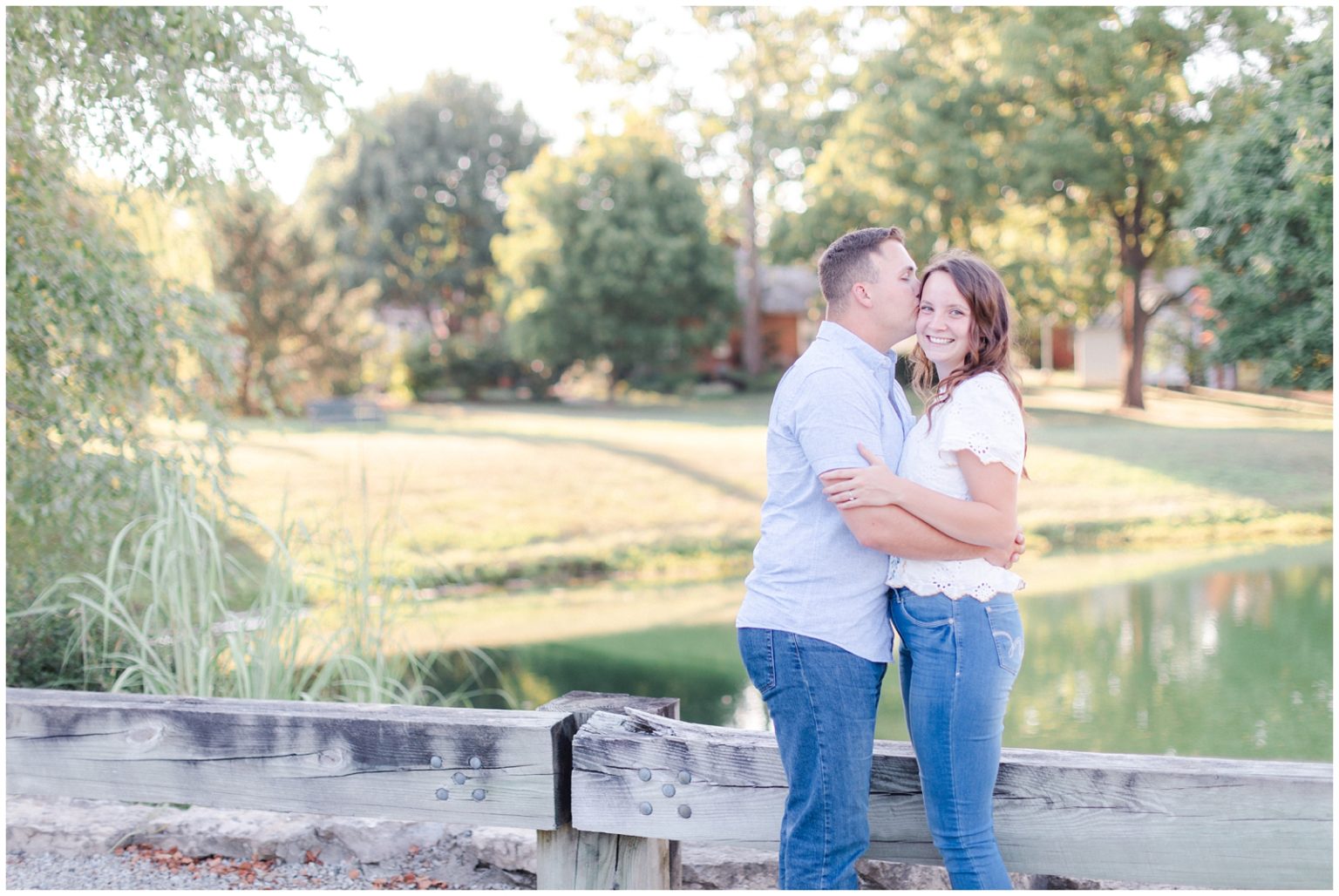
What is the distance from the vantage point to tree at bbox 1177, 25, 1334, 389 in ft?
44.8

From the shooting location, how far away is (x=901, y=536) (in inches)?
83.0

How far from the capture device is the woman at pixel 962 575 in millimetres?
2115

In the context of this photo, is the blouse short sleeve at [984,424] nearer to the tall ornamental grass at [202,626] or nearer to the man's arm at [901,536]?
the man's arm at [901,536]

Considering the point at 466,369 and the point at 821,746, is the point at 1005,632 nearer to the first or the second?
the point at 821,746

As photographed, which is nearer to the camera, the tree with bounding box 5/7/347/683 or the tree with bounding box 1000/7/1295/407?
the tree with bounding box 5/7/347/683

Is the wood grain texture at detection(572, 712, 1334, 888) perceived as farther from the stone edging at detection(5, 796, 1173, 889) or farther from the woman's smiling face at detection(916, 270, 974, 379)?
the woman's smiling face at detection(916, 270, 974, 379)

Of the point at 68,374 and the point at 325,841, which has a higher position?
the point at 68,374

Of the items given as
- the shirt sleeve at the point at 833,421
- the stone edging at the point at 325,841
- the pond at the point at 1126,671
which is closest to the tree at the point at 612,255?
the pond at the point at 1126,671

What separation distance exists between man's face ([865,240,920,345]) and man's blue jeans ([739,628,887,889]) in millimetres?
619

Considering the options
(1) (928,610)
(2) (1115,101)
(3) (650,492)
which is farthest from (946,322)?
(2) (1115,101)

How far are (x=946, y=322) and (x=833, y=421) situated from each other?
30 cm

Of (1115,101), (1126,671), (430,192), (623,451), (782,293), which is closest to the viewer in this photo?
(1126,671)

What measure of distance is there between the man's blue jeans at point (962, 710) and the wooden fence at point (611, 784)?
18 cm

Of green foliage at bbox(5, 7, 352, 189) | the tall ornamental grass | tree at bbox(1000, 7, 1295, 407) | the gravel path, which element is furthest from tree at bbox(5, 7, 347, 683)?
tree at bbox(1000, 7, 1295, 407)
